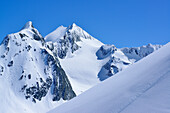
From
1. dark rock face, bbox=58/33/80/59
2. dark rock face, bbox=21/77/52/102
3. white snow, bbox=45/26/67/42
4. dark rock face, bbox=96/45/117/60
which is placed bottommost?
dark rock face, bbox=21/77/52/102

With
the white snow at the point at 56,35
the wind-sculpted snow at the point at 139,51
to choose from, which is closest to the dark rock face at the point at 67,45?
the white snow at the point at 56,35

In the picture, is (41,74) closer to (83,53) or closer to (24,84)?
(24,84)

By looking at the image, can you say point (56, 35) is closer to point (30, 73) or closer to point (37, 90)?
point (30, 73)

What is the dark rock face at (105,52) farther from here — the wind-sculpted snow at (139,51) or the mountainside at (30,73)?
the mountainside at (30,73)

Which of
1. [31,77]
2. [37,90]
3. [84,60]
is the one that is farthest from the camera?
[84,60]

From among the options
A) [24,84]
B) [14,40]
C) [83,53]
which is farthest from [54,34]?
[24,84]

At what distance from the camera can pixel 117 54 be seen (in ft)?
480

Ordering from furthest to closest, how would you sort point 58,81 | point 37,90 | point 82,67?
point 82,67, point 58,81, point 37,90

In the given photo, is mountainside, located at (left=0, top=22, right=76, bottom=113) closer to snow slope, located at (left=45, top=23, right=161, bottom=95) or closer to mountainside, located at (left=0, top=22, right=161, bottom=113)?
mountainside, located at (left=0, top=22, right=161, bottom=113)

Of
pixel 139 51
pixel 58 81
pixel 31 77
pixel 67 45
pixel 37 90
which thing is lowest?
pixel 37 90

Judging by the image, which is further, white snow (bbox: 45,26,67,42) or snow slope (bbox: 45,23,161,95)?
white snow (bbox: 45,26,67,42)

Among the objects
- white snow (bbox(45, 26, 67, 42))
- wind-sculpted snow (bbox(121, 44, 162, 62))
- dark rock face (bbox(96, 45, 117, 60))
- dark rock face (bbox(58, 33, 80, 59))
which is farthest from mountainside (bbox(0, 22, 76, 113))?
wind-sculpted snow (bbox(121, 44, 162, 62))

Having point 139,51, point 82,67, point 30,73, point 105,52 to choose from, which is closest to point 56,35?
point 105,52

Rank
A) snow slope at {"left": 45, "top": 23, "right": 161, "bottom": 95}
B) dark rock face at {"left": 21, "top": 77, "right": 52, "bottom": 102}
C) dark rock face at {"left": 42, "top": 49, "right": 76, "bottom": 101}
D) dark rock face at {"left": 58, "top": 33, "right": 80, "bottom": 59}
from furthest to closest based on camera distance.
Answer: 1. dark rock face at {"left": 58, "top": 33, "right": 80, "bottom": 59}
2. snow slope at {"left": 45, "top": 23, "right": 161, "bottom": 95}
3. dark rock face at {"left": 42, "top": 49, "right": 76, "bottom": 101}
4. dark rock face at {"left": 21, "top": 77, "right": 52, "bottom": 102}
